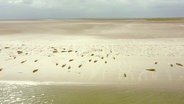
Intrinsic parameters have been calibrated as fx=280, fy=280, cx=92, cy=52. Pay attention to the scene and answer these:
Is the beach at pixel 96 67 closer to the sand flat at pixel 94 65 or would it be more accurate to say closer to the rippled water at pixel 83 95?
the sand flat at pixel 94 65

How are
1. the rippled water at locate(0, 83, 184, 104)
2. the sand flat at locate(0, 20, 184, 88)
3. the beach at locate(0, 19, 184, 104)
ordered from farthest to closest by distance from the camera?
the sand flat at locate(0, 20, 184, 88) → the beach at locate(0, 19, 184, 104) → the rippled water at locate(0, 83, 184, 104)

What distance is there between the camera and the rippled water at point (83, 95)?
28.2ft

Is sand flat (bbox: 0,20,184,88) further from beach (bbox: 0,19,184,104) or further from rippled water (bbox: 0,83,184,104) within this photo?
rippled water (bbox: 0,83,184,104)

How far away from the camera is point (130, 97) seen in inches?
359

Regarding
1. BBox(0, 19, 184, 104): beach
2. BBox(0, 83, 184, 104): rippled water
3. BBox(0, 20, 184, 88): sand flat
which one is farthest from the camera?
BBox(0, 20, 184, 88): sand flat

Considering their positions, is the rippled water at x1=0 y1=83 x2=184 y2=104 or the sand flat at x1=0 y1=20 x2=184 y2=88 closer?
the rippled water at x1=0 y1=83 x2=184 y2=104

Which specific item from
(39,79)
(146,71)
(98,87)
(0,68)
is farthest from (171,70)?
(0,68)

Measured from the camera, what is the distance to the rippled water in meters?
8.61

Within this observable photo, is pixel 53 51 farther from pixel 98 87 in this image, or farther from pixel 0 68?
pixel 98 87

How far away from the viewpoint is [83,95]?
936 cm

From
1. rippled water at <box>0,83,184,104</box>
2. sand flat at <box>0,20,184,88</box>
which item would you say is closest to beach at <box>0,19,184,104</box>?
sand flat at <box>0,20,184,88</box>

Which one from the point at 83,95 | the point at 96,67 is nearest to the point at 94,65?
the point at 96,67

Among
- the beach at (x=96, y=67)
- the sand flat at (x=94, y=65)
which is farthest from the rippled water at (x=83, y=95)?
the sand flat at (x=94, y=65)

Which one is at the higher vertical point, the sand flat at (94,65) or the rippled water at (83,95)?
the sand flat at (94,65)
